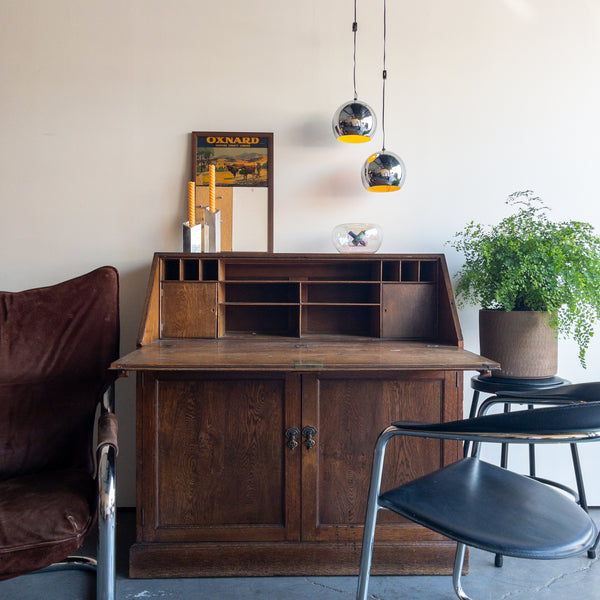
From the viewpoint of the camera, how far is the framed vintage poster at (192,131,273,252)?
8.00ft

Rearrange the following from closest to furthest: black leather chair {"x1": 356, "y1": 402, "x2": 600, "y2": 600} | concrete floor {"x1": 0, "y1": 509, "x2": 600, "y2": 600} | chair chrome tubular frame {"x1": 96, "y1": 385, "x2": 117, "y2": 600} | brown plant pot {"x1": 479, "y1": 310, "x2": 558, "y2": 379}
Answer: black leather chair {"x1": 356, "y1": 402, "x2": 600, "y2": 600}
chair chrome tubular frame {"x1": 96, "y1": 385, "x2": 117, "y2": 600}
concrete floor {"x1": 0, "y1": 509, "x2": 600, "y2": 600}
brown plant pot {"x1": 479, "y1": 310, "x2": 558, "y2": 379}

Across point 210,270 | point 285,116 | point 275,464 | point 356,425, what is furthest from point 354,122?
point 275,464

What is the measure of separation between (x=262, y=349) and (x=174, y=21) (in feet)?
5.94

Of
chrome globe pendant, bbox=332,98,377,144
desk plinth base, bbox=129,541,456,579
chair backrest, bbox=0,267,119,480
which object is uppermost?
chrome globe pendant, bbox=332,98,377,144

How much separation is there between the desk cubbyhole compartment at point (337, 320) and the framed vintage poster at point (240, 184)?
415 mm

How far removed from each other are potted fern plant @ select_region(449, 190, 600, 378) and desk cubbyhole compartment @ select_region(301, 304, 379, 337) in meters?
0.57

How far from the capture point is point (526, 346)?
200 cm

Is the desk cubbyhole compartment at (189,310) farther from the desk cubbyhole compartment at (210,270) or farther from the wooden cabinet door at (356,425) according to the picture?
the wooden cabinet door at (356,425)

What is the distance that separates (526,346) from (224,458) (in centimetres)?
136

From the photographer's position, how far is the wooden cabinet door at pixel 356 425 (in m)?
1.88

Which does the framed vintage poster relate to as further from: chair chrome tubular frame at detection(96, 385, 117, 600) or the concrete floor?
the concrete floor

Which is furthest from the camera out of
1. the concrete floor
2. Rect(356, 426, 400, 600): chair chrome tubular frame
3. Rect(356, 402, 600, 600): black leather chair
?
the concrete floor

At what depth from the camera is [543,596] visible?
5.85 ft

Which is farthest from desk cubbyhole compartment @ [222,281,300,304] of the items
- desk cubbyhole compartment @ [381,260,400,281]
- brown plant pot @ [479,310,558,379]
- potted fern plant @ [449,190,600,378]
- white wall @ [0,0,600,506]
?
brown plant pot @ [479,310,558,379]
